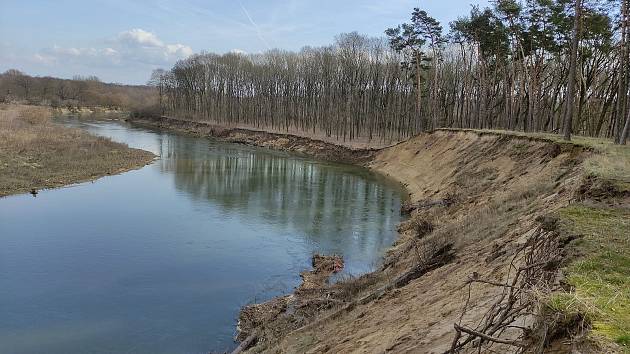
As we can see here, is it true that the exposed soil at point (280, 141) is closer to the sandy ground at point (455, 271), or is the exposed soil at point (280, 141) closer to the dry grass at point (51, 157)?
the dry grass at point (51, 157)

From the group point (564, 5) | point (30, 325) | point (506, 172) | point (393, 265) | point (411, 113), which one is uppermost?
point (564, 5)

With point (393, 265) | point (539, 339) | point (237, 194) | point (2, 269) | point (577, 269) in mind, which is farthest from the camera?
point (237, 194)

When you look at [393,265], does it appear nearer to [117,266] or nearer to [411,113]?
[117,266]

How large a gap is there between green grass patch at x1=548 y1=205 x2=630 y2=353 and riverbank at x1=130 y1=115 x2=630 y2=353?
0.02m

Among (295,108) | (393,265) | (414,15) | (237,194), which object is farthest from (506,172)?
(295,108)

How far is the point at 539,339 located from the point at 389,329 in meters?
4.09

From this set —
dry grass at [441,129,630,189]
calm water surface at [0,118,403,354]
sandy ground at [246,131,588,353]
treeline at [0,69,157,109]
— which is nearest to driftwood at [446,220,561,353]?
sandy ground at [246,131,588,353]

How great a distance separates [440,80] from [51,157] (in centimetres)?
4440

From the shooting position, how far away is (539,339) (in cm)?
441

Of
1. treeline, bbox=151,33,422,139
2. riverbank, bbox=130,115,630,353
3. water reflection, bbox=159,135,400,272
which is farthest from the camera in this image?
treeline, bbox=151,33,422,139

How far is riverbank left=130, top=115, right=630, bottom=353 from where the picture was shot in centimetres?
455

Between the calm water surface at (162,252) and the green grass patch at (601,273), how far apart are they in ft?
28.4

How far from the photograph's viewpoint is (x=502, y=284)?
446cm

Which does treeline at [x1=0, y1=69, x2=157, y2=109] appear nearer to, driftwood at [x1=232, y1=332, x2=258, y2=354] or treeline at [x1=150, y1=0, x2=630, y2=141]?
treeline at [x1=150, y1=0, x2=630, y2=141]
